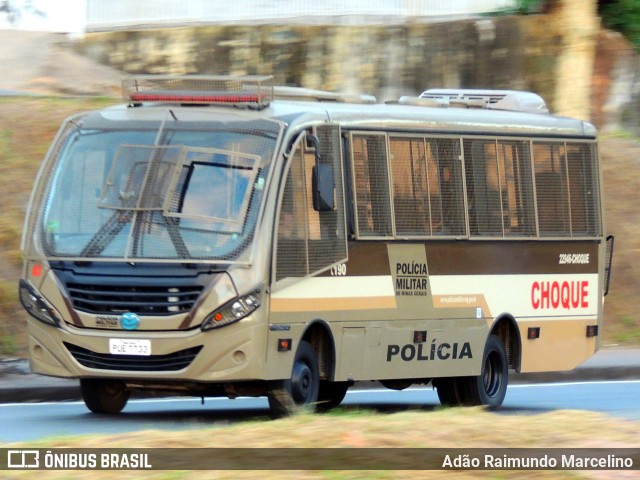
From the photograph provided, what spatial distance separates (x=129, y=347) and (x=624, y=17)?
19.6 m

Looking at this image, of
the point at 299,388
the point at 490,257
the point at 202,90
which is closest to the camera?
the point at 299,388

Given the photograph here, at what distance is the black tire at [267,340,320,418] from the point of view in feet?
45.6

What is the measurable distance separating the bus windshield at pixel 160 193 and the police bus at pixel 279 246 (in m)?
0.02

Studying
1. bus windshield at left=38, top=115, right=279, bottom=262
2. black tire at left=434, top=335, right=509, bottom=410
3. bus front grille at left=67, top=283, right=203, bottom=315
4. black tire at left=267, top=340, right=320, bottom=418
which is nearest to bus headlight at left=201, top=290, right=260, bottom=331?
bus front grille at left=67, top=283, right=203, bottom=315

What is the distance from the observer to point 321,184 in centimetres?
1429

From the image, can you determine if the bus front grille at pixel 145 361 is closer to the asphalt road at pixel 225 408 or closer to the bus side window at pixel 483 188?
the asphalt road at pixel 225 408

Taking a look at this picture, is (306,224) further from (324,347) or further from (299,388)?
(299,388)

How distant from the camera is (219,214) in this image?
13703 mm

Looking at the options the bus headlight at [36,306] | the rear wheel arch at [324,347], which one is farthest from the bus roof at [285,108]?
the rear wheel arch at [324,347]

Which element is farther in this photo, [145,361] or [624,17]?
[624,17]

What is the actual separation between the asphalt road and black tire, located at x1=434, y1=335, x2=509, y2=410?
23 cm

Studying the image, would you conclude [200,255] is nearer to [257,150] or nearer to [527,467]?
[257,150]

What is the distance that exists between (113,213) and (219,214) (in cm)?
94

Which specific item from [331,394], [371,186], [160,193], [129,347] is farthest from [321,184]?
[331,394]
